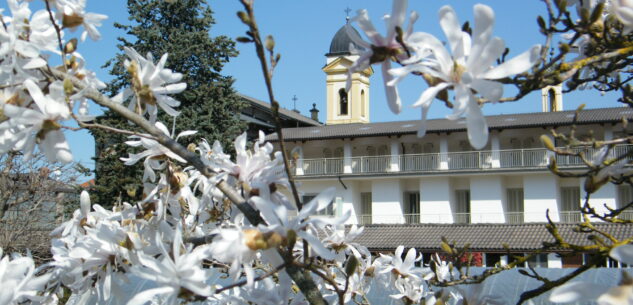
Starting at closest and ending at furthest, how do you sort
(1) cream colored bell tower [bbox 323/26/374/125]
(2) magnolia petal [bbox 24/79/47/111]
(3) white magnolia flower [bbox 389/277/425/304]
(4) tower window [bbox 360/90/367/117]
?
(2) magnolia petal [bbox 24/79/47/111]
(3) white magnolia flower [bbox 389/277/425/304]
(1) cream colored bell tower [bbox 323/26/374/125]
(4) tower window [bbox 360/90/367/117]

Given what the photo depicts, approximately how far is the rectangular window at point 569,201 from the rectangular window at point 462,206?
330 centimetres

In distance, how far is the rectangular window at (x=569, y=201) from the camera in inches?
959

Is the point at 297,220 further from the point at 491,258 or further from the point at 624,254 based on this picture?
the point at 491,258

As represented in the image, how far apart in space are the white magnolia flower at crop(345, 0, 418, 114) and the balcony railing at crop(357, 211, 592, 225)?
24.1m

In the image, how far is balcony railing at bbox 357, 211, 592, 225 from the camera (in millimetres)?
24328

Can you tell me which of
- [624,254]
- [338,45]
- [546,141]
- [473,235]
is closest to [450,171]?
[473,235]

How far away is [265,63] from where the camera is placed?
4.29 ft

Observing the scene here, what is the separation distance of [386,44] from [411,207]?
2609 centimetres

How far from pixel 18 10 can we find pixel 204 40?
18.6 metres

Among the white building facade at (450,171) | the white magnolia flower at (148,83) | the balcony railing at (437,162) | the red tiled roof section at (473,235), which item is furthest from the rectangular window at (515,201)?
the white magnolia flower at (148,83)

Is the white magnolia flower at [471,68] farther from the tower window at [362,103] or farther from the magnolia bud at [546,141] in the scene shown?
the tower window at [362,103]

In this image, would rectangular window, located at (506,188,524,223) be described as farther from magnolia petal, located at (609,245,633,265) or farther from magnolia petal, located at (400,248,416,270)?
magnolia petal, located at (609,245,633,265)

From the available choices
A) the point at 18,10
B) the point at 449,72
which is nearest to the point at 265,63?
the point at 449,72

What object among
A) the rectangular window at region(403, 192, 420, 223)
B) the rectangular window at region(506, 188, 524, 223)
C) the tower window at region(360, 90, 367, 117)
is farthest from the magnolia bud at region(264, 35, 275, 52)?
the tower window at region(360, 90, 367, 117)
